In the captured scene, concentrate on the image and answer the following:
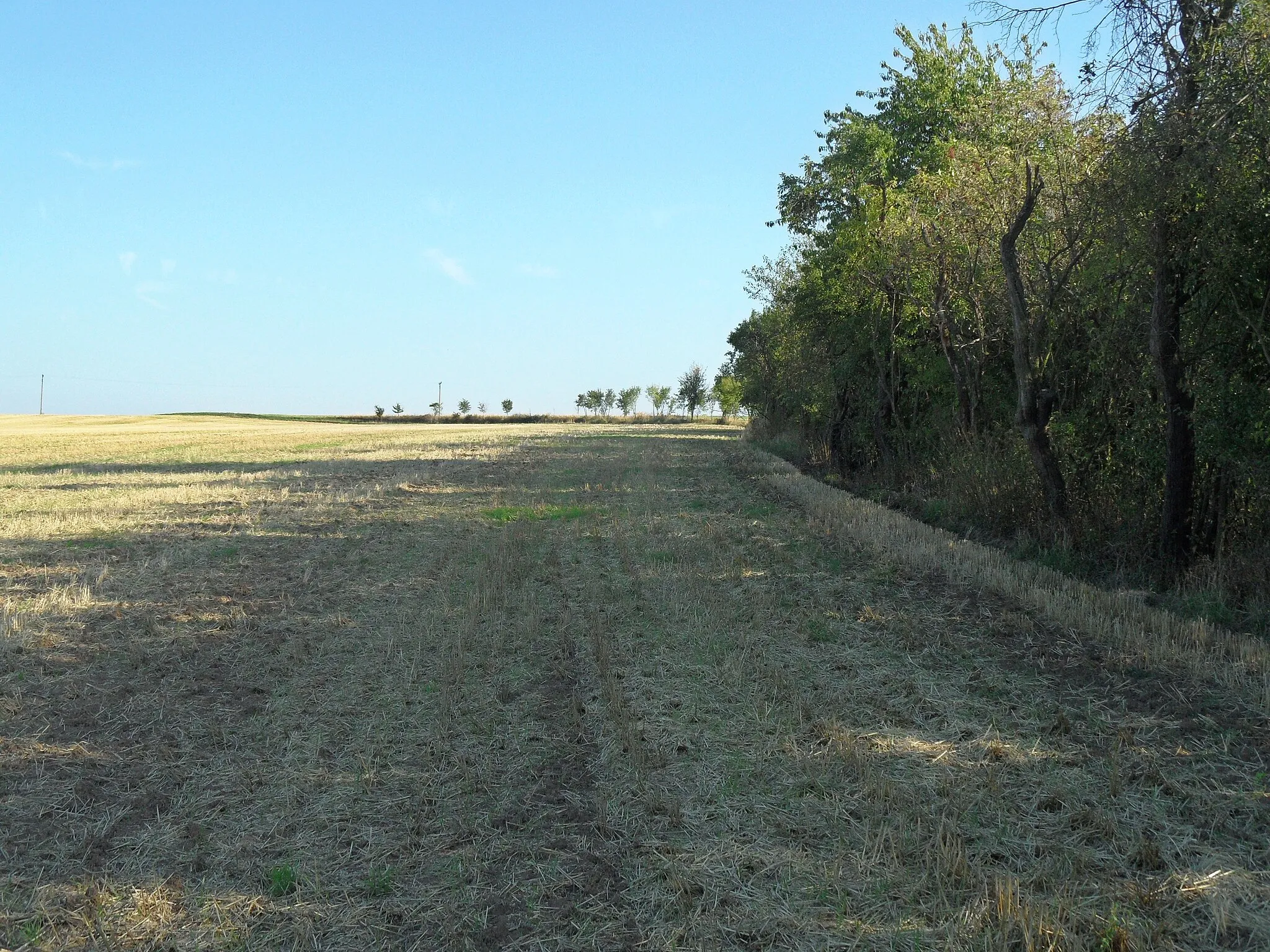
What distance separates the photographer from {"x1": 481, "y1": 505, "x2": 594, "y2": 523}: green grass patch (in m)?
16.2

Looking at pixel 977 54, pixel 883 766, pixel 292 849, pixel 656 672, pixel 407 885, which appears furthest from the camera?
pixel 977 54

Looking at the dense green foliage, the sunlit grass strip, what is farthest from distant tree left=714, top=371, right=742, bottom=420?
the sunlit grass strip

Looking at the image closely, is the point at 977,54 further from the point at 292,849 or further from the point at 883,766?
the point at 292,849

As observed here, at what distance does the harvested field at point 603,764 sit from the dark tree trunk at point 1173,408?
2162 mm

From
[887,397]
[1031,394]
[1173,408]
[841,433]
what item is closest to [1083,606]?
[1173,408]

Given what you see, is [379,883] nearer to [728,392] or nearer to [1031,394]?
[1031,394]

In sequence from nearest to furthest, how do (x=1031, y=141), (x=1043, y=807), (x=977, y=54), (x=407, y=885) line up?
(x=407, y=885) → (x=1043, y=807) → (x=1031, y=141) → (x=977, y=54)

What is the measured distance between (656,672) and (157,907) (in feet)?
13.3

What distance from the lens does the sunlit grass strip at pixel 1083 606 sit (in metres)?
7.20

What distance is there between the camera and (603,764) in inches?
220

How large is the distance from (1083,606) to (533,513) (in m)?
10.3

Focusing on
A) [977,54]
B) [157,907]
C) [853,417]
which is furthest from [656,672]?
[977,54]

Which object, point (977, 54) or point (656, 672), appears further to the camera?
point (977, 54)

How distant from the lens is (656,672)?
24.0 feet
